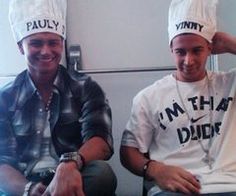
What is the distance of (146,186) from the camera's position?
4.63 feet

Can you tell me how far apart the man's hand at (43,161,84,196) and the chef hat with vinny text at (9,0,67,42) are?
48 centimetres

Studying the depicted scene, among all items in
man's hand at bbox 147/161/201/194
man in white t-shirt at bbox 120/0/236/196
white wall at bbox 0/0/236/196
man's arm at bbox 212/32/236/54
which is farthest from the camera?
white wall at bbox 0/0/236/196

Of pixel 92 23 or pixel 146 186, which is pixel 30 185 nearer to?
pixel 146 186

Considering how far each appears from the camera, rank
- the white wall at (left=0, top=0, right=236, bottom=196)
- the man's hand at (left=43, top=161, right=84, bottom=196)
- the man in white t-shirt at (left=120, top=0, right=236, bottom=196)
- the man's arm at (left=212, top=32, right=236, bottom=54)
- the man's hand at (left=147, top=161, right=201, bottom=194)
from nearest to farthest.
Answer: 1. the man's hand at (left=43, top=161, right=84, bottom=196)
2. the man's hand at (left=147, top=161, right=201, bottom=194)
3. the man in white t-shirt at (left=120, top=0, right=236, bottom=196)
4. the man's arm at (left=212, top=32, right=236, bottom=54)
5. the white wall at (left=0, top=0, right=236, bottom=196)

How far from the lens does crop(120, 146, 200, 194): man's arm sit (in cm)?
123

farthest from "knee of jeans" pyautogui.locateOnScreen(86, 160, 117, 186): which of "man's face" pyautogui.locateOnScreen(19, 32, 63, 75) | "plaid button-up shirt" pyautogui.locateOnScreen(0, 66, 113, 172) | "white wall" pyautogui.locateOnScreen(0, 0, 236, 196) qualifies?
"white wall" pyautogui.locateOnScreen(0, 0, 236, 196)

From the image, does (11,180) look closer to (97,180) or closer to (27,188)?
(27,188)

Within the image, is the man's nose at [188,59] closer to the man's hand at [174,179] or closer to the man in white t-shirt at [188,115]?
the man in white t-shirt at [188,115]

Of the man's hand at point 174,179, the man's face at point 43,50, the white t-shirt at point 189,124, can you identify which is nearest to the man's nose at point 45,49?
the man's face at point 43,50

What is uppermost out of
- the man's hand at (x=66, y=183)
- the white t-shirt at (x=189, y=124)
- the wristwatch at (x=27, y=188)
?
the white t-shirt at (x=189, y=124)

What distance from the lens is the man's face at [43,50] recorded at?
4.47 ft

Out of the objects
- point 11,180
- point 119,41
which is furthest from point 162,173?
point 119,41

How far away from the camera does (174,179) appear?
49.2 inches

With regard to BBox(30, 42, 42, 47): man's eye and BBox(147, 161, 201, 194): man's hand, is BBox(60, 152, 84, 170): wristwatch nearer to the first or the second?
BBox(147, 161, 201, 194): man's hand
